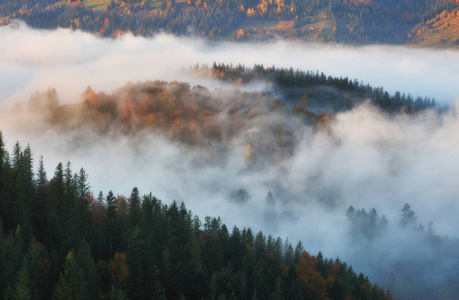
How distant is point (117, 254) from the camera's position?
86.6m

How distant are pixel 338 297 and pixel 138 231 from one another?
54659 mm

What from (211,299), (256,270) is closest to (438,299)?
(256,270)

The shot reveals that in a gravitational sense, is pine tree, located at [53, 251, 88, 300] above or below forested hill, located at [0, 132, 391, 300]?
above

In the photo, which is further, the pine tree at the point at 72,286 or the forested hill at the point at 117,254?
the forested hill at the point at 117,254

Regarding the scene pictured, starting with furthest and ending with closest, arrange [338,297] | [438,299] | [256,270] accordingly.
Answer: [438,299], [338,297], [256,270]

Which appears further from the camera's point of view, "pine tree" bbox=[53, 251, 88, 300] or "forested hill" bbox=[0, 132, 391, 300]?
"forested hill" bbox=[0, 132, 391, 300]

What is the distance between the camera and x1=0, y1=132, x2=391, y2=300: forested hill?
2904 inches

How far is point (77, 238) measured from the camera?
285ft

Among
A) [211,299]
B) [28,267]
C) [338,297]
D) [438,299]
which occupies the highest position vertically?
[28,267]

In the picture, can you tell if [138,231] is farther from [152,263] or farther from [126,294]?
[126,294]

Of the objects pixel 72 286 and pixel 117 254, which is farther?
pixel 117 254

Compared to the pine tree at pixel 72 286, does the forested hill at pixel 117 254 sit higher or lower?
lower

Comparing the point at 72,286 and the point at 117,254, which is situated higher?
the point at 72,286

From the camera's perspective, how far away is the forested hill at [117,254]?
73.8 metres
